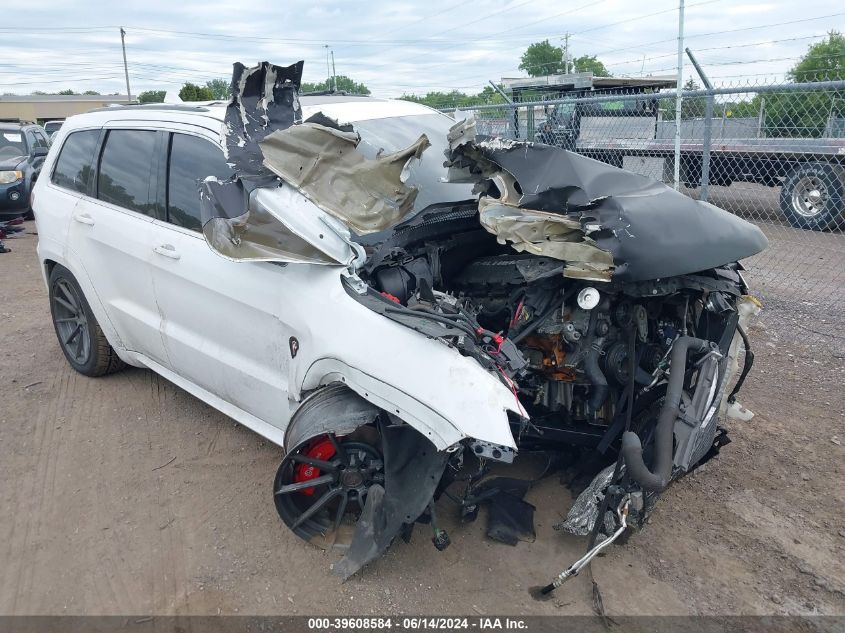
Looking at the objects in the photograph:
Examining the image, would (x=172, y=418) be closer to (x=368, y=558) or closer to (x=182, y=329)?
(x=182, y=329)

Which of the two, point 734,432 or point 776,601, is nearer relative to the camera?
point 776,601

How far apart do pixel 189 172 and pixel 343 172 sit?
110 centimetres

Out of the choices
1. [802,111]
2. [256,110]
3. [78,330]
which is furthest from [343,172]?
[802,111]

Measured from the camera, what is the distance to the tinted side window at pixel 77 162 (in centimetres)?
444

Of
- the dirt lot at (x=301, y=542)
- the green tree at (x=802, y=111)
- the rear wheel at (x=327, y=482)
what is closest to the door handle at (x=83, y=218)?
the dirt lot at (x=301, y=542)

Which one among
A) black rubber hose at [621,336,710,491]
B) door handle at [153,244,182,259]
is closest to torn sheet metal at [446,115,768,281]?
black rubber hose at [621,336,710,491]

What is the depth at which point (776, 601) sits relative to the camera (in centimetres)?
275

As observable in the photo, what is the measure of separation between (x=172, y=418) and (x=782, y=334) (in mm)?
4973

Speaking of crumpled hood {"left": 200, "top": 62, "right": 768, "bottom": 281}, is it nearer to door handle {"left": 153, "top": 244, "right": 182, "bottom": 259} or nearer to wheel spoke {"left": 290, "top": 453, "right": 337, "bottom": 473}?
door handle {"left": 153, "top": 244, "right": 182, "bottom": 259}

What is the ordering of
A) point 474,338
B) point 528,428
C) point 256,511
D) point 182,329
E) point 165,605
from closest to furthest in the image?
point 474,338 → point 165,605 → point 528,428 → point 256,511 → point 182,329

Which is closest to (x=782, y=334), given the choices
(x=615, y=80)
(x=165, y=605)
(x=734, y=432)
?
(x=734, y=432)

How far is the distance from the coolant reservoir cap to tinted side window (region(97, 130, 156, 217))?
248 cm

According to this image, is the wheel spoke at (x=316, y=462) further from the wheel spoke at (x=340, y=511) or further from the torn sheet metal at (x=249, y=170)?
the torn sheet metal at (x=249, y=170)

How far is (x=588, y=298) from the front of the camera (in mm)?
2836
